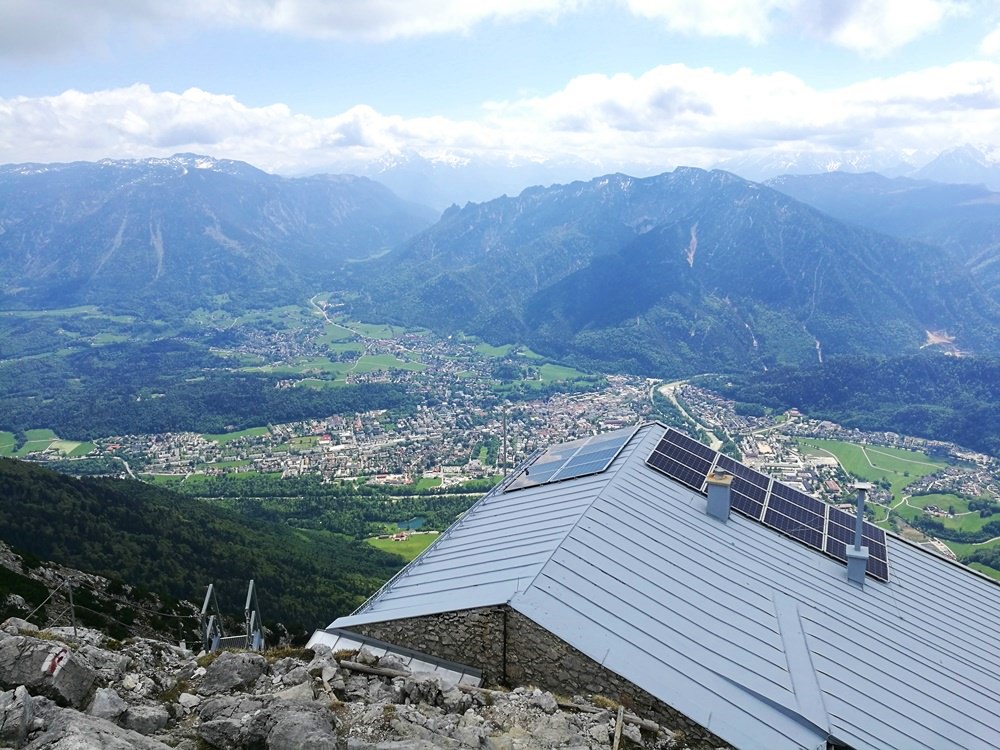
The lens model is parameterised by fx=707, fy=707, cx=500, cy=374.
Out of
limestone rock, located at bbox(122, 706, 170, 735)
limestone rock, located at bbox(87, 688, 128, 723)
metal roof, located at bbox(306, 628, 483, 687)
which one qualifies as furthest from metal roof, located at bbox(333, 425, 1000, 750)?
limestone rock, located at bbox(87, 688, 128, 723)

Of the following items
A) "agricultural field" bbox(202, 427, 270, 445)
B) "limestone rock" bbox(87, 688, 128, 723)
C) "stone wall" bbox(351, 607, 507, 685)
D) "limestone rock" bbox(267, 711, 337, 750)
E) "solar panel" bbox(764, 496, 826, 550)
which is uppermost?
"limestone rock" bbox(267, 711, 337, 750)

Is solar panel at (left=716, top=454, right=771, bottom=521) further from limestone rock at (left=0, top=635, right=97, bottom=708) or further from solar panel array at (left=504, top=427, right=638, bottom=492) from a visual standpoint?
limestone rock at (left=0, top=635, right=97, bottom=708)

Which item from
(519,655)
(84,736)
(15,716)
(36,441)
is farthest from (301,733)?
(36,441)

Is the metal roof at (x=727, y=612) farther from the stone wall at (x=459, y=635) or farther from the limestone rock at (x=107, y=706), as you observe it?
the limestone rock at (x=107, y=706)

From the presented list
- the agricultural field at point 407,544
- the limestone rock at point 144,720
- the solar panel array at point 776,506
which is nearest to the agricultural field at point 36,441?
the agricultural field at point 407,544

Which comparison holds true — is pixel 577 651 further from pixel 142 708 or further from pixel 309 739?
pixel 142 708

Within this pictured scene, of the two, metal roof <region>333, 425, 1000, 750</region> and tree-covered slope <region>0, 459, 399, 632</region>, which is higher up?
metal roof <region>333, 425, 1000, 750</region>

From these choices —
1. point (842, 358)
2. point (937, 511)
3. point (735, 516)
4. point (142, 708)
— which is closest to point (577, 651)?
point (142, 708)
